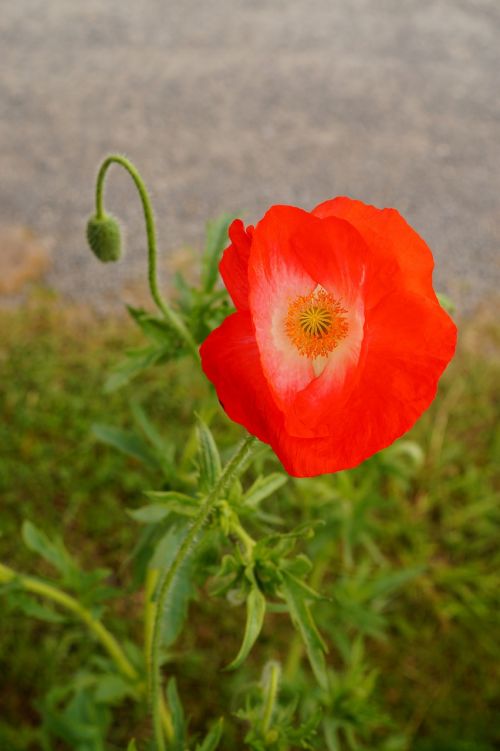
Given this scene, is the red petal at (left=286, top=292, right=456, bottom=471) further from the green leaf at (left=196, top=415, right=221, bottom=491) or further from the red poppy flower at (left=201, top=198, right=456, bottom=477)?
the green leaf at (left=196, top=415, right=221, bottom=491)

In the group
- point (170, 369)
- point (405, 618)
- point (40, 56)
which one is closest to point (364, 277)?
point (405, 618)

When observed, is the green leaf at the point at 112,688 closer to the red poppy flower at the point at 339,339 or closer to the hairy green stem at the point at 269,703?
the hairy green stem at the point at 269,703

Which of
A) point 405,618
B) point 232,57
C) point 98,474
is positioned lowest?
point 405,618

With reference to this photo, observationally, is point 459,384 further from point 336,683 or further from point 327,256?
point 327,256

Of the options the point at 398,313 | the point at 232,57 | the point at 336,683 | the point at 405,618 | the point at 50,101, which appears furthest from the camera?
the point at 232,57

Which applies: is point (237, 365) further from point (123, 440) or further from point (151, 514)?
point (123, 440)

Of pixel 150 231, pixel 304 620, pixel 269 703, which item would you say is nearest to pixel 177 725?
pixel 269 703

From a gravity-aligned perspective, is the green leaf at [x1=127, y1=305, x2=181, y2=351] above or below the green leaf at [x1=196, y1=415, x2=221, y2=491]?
above

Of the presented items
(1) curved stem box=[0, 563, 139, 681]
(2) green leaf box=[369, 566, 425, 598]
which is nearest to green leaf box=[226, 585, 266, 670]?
(1) curved stem box=[0, 563, 139, 681]
